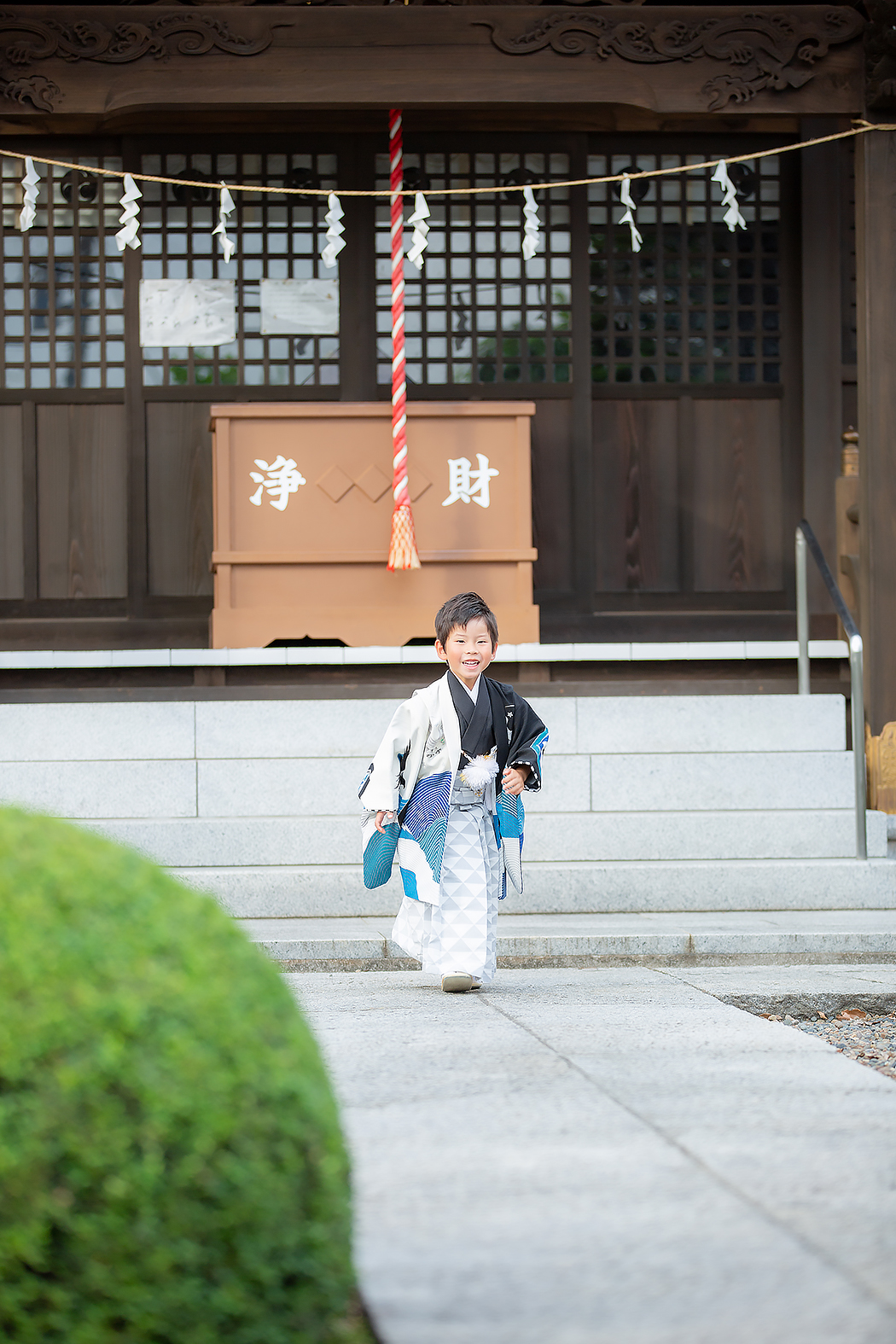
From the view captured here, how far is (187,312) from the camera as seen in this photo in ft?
33.4

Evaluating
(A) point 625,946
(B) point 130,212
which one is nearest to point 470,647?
(A) point 625,946

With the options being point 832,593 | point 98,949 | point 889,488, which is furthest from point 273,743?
point 98,949

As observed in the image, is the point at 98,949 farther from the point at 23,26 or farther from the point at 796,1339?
the point at 23,26

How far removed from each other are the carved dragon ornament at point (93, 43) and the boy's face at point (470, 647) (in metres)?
4.91

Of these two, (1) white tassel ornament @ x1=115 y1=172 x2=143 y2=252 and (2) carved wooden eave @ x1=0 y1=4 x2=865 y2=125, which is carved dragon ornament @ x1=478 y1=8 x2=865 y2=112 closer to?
(2) carved wooden eave @ x1=0 y1=4 x2=865 y2=125

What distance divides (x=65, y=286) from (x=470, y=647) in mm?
6137

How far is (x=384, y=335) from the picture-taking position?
10.3 metres

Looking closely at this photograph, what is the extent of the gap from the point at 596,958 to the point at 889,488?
3873mm

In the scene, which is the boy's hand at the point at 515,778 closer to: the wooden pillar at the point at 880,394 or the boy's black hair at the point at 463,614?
the boy's black hair at the point at 463,614

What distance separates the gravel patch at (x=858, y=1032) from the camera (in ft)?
15.8

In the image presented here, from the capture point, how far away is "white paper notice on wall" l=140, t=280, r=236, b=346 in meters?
10.2

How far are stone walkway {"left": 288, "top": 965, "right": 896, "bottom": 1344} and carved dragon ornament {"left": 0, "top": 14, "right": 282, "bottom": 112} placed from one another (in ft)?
21.4

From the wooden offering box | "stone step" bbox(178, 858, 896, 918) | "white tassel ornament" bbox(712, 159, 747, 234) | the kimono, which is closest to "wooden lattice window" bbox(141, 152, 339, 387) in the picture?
the wooden offering box

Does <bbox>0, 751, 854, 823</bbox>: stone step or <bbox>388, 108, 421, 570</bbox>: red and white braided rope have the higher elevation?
<bbox>388, 108, 421, 570</bbox>: red and white braided rope
